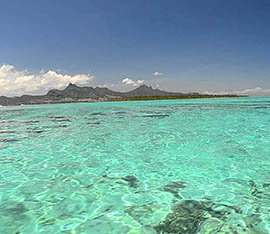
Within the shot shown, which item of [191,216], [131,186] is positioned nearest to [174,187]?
[131,186]

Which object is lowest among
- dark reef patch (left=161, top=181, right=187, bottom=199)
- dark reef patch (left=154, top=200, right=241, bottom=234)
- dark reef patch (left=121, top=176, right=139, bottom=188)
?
dark reef patch (left=121, top=176, right=139, bottom=188)

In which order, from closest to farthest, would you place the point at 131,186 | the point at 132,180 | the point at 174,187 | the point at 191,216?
1. the point at 191,216
2. the point at 174,187
3. the point at 131,186
4. the point at 132,180

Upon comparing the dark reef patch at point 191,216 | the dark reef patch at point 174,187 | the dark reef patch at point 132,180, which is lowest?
the dark reef patch at point 132,180

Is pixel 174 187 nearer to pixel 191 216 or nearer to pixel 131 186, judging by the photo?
pixel 131 186

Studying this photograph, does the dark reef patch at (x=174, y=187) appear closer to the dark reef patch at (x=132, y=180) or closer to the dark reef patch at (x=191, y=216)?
the dark reef patch at (x=191, y=216)

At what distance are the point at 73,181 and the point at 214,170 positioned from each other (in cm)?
407

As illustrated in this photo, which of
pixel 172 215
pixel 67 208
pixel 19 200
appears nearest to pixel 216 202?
pixel 172 215

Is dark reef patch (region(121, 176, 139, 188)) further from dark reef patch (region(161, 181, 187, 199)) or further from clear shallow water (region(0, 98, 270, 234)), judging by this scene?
dark reef patch (region(161, 181, 187, 199))

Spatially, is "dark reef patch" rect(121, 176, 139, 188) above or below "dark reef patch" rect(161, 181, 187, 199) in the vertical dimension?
below

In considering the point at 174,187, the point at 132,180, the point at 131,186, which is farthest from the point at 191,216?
the point at 132,180

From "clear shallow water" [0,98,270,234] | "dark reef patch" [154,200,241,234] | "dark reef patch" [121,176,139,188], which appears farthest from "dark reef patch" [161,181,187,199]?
"dark reef patch" [121,176,139,188]

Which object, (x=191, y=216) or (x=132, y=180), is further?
(x=132, y=180)

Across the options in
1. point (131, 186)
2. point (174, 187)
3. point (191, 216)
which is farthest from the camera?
point (131, 186)

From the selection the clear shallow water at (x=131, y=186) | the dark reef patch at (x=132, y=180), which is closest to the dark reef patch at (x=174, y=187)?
the clear shallow water at (x=131, y=186)
